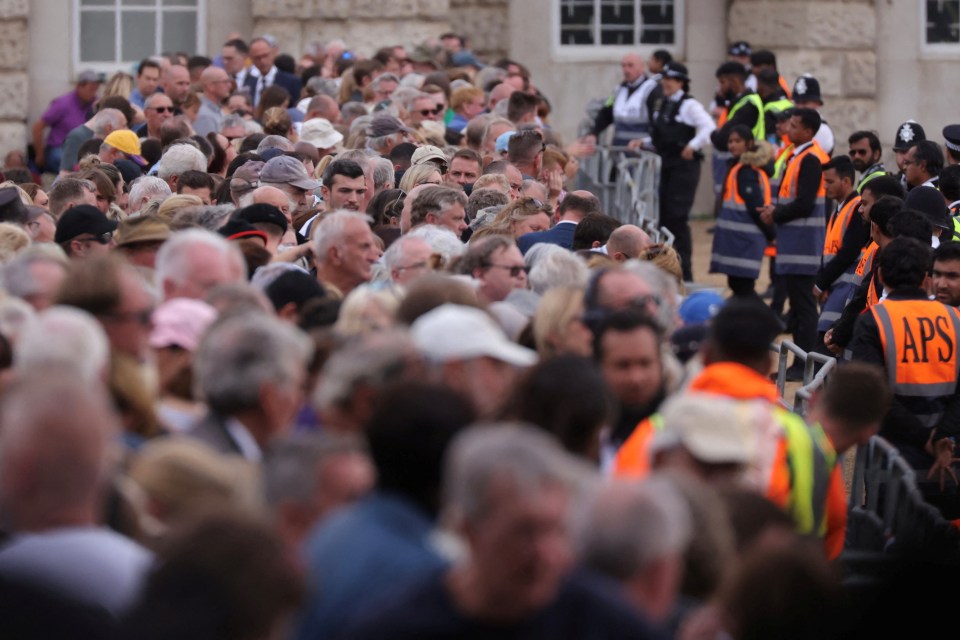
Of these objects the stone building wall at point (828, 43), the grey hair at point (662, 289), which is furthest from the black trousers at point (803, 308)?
the grey hair at point (662, 289)

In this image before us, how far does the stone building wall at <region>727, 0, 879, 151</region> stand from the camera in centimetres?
1983

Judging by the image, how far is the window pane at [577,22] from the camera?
2058cm

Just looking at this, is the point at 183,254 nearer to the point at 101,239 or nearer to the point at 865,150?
the point at 101,239

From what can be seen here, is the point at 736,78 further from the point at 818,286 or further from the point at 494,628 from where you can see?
the point at 494,628

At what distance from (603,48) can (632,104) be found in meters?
3.02

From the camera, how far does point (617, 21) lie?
2061 centimetres

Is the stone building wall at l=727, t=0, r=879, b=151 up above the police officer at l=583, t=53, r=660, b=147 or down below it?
above

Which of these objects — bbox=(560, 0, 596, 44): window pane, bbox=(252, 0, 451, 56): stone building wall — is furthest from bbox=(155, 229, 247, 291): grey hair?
bbox=(560, 0, 596, 44): window pane

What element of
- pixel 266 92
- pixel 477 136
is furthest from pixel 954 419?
pixel 266 92

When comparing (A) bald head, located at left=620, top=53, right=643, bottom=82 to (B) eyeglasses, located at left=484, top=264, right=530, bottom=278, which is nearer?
(B) eyeglasses, located at left=484, top=264, right=530, bottom=278

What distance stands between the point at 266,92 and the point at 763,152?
13.3ft

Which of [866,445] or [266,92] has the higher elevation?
→ [266,92]

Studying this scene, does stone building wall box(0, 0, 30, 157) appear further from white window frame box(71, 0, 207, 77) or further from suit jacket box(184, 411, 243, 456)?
suit jacket box(184, 411, 243, 456)

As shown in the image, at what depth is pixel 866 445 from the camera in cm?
754
